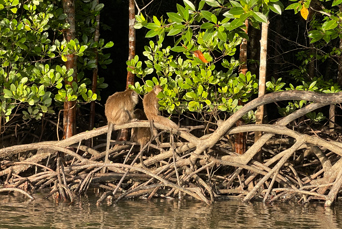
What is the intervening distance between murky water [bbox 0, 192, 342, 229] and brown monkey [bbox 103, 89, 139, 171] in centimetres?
129

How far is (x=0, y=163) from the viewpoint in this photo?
10.2m

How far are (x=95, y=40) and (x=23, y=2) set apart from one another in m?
1.63

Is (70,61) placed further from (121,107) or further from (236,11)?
(236,11)

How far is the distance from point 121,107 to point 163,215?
217 centimetres

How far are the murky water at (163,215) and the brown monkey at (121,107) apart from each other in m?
1.29

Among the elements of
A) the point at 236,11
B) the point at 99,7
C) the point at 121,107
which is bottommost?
the point at 121,107

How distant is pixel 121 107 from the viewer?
9.27m

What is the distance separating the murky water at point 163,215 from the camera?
7082 mm

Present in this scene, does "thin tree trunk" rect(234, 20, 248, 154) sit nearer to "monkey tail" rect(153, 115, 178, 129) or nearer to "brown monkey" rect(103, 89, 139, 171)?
"monkey tail" rect(153, 115, 178, 129)

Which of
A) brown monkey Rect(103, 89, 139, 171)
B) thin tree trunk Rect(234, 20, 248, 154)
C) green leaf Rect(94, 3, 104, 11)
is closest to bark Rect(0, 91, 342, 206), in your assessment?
thin tree trunk Rect(234, 20, 248, 154)

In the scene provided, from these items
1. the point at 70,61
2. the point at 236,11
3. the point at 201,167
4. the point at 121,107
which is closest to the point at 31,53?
the point at 70,61

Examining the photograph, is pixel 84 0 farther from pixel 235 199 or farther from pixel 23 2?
→ pixel 235 199

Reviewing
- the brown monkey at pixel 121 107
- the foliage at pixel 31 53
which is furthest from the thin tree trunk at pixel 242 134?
the foliage at pixel 31 53

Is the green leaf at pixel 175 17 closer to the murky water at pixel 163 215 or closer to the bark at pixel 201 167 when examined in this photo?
the bark at pixel 201 167
